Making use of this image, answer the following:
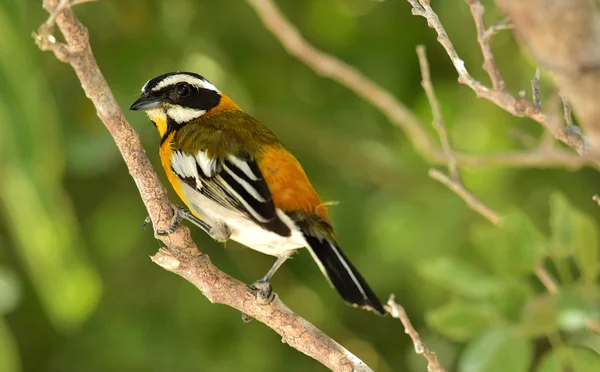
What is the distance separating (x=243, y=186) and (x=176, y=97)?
1.76 feet

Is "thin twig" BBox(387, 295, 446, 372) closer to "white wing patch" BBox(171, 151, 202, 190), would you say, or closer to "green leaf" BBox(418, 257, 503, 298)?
"green leaf" BBox(418, 257, 503, 298)

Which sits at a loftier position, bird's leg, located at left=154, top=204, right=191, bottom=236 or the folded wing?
the folded wing

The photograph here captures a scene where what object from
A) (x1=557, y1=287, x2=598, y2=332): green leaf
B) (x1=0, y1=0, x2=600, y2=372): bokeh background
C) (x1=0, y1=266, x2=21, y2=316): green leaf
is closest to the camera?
(x1=557, y1=287, x2=598, y2=332): green leaf

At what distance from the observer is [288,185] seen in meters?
2.62

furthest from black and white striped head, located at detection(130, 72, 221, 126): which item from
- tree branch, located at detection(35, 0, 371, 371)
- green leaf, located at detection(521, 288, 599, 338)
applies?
green leaf, located at detection(521, 288, 599, 338)

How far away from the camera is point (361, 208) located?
15.2 ft

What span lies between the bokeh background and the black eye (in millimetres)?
634

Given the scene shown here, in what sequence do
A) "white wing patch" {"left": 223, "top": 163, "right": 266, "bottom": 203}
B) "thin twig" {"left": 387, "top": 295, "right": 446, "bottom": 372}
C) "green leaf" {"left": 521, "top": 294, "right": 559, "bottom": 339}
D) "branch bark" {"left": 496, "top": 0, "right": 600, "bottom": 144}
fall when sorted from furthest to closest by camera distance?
"white wing patch" {"left": 223, "top": 163, "right": 266, "bottom": 203}, "green leaf" {"left": 521, "top": 294, "right": 559, "bottom": 339}, "thin twig" {"left": 387, "top": 295, "right": 446, "bottom": 372}, "branch bark" {"left": 496, "top": 0, "right": 600, "bottom": 144}

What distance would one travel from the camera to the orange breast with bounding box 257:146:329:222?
2.59 meters

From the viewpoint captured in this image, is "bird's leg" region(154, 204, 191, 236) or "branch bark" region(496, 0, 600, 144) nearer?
"branch bark" region(496, 0, 600, 144)

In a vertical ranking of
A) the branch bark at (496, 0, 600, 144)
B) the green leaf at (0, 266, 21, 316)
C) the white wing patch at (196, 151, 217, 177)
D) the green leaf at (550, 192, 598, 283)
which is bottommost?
the green leaf at (0, 266, 21, 316)

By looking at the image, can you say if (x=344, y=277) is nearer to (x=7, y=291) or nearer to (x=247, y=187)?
(x=247, y=187)

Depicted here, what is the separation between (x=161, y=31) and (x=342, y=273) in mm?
2160

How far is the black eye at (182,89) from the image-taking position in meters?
2.97
